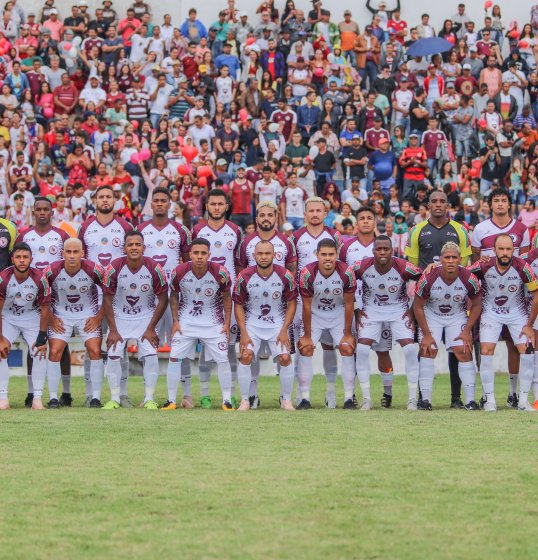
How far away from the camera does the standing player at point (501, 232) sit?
14.0 meters

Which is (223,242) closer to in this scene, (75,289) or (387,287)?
(75,289)

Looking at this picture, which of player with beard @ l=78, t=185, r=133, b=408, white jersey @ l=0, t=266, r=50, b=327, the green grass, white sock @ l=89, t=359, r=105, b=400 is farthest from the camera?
player with beard @ l=78, t=185, r=133, b=408

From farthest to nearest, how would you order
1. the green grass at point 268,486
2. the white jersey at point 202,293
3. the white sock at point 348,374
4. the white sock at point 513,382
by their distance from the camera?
the white sock at point 513,382 → the white sock at point 348,374 → the white jersey at point 202,293 → the green grass at point 268,486

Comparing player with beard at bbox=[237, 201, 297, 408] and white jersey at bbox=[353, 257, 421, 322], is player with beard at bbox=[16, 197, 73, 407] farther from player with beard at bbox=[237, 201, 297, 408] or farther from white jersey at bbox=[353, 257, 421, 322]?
white jersey at bbox=[353, 257, 421, 322]

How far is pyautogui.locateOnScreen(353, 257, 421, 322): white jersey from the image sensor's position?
13617mm

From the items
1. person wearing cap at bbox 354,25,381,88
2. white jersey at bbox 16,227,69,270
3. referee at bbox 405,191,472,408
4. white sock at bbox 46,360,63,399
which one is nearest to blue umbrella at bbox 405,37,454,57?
person wearing cap at bbox 354,25,381,88

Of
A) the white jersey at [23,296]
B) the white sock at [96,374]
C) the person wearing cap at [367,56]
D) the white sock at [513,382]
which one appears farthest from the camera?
the person wearing cap at [367,56]

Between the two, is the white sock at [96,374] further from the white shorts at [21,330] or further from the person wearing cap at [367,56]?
the person wearing cap at [367,56]

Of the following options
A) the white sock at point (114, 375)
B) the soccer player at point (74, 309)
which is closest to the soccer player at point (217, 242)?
the white sock at point (114, 375)

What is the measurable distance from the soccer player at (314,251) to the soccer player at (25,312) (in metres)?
2.67

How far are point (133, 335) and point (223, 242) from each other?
4.70ft

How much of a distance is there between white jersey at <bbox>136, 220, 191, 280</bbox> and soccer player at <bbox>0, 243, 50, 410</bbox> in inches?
49.2

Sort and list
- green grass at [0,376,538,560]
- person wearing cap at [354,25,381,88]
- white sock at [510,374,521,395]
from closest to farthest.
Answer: green grass at [0,376,538,560] → white sock at [510,374,521,395] → person wearing cap at [354,25,381,88]

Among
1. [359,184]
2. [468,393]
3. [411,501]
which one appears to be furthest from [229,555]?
[359,184]
